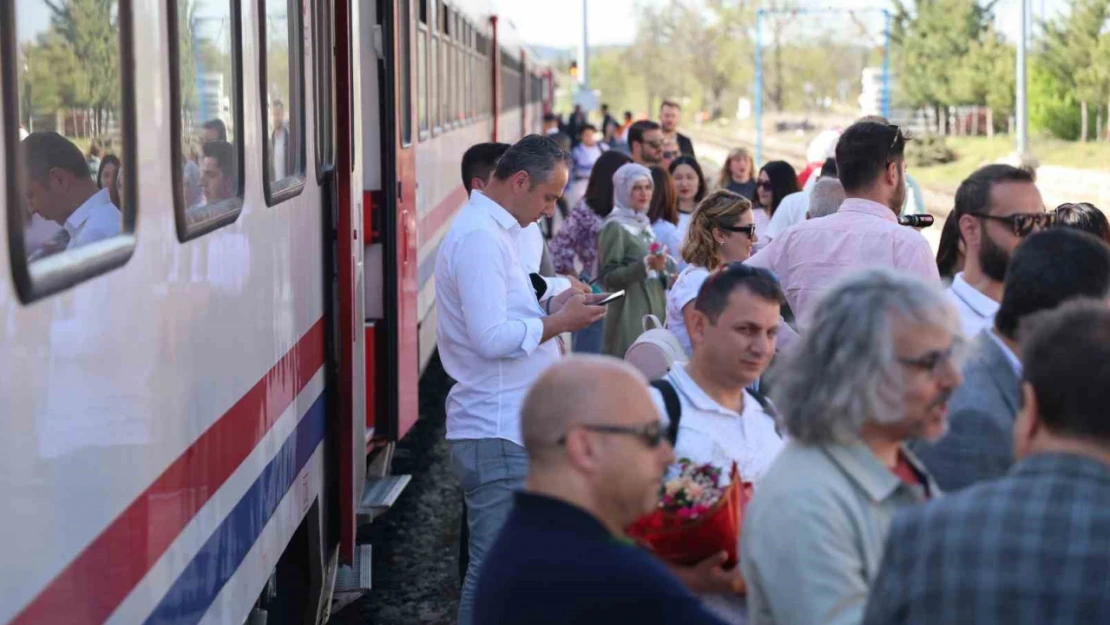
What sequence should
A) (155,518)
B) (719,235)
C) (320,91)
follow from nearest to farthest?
(155,518)
(320,91)
(719,235)

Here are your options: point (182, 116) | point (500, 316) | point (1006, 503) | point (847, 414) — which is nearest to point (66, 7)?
point (182, 116)

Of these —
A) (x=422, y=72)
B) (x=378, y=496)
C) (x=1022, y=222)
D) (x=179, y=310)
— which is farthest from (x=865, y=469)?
(x=422, y=72)

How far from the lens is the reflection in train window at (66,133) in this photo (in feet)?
8.38

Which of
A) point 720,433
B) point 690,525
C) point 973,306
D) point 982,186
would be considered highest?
point 982,186

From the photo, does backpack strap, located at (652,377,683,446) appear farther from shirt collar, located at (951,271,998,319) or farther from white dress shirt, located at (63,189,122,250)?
white dress shirt, located at (63,189,122,250)

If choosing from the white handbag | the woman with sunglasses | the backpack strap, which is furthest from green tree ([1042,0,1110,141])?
the backpack strap

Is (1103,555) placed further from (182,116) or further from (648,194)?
(648,194)

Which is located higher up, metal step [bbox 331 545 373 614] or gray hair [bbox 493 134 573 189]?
gray hair [bbox 493 134 573 189]

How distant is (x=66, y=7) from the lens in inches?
111

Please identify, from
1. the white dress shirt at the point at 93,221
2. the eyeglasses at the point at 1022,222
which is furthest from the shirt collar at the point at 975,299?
the white dress shirt at the point at 93,221

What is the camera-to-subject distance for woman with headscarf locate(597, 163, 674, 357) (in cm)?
830

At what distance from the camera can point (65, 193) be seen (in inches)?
109

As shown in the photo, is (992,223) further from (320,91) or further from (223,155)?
(320,91)

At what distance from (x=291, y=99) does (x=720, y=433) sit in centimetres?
226
